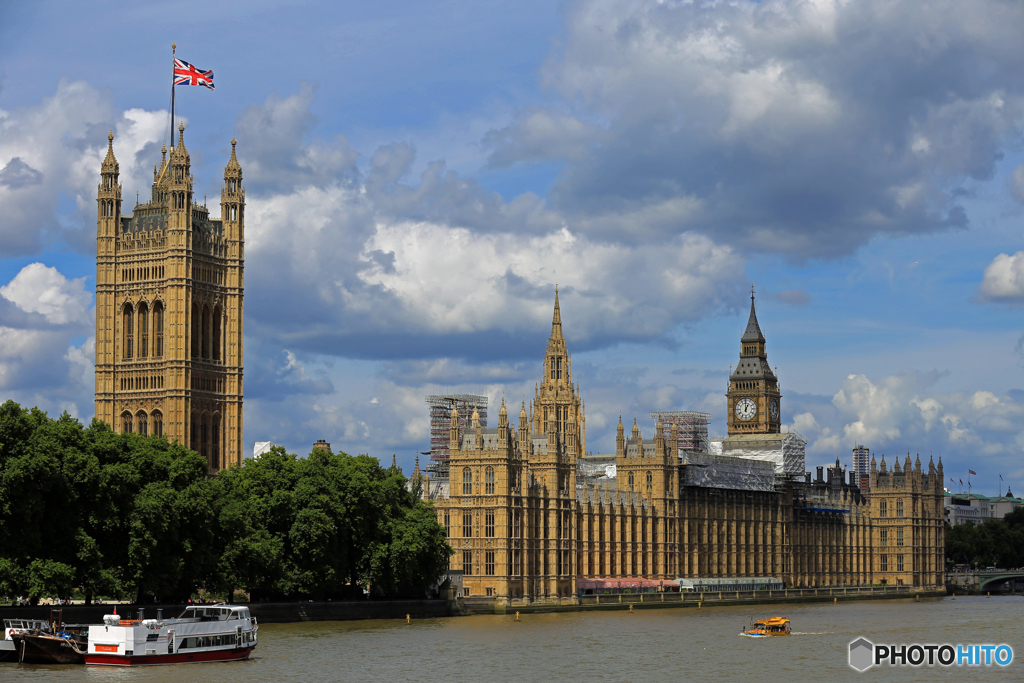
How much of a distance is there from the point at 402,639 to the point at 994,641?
43.7 meters

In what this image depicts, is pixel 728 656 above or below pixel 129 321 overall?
below

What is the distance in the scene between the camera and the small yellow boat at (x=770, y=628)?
11669 centimetres

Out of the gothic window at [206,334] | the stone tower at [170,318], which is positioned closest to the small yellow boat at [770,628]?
the stone tower at [170,318]

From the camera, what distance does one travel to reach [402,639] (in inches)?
4080

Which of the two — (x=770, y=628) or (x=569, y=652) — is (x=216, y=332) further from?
(x=569, y=652)

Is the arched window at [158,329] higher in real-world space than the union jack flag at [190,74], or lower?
lower

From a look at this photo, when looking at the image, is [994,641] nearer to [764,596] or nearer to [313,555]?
[313,555]

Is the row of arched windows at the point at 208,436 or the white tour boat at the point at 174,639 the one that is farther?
the row of arched windows at the point at 208,436

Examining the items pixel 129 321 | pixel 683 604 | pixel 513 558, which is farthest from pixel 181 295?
pixel 683 604

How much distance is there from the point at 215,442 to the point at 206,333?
12351mm

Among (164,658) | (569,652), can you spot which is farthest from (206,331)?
(164,658)

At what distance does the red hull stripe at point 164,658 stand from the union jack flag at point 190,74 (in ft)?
252

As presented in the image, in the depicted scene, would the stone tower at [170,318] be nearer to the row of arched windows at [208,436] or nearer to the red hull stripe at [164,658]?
the row of arched windows at [208,436]

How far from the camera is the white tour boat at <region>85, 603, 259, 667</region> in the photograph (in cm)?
8538
